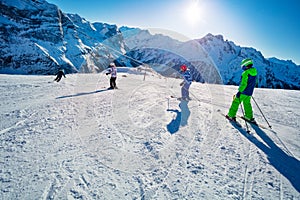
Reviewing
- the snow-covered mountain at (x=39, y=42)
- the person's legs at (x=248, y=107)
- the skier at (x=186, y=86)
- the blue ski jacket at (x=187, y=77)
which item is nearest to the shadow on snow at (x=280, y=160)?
the person's legs at (x=248, y=107)

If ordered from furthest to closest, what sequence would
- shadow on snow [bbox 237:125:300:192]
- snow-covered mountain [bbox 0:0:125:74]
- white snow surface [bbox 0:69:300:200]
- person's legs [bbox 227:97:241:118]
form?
snow-covered mountain [bbox 0:0:125:74] < person's legs [bbox 227:97:241:118] < shadow on snow [bbox 237:125:300:192] < white snow surface [bbox 0:69:300:200]

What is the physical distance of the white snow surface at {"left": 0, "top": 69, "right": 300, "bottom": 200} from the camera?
3152 mm

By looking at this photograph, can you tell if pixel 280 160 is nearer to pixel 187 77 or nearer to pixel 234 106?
pixel 234 106

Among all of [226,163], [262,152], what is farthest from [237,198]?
[262,152]

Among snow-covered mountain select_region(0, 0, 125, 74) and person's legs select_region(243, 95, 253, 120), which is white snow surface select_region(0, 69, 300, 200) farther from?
snow-covered mountain select_region(0, 0, 125, 74)

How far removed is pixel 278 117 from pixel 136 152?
24.4 feet

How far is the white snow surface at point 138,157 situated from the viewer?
10.3 ft

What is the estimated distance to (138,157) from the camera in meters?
4.12

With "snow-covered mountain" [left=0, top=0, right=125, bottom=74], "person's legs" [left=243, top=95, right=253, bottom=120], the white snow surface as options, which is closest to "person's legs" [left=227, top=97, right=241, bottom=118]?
"person's legs" [left=243, top=95, right=253, bottom=120]

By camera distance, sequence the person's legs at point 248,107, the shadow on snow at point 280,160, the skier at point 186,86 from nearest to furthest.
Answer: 1. the shadow on snow at point 280,160
2. the person's legs at point 248,107
3. the skier at point 186,86

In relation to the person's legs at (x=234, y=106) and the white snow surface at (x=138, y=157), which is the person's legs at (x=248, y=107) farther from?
the white snow surface at (x=138, y=157)

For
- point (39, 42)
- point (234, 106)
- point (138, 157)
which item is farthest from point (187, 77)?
point (39, 42)

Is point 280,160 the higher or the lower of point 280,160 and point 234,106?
the lower

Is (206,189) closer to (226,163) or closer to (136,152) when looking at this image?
(226,163)
